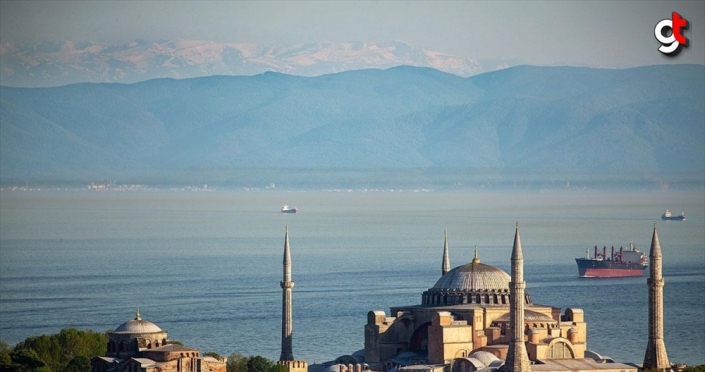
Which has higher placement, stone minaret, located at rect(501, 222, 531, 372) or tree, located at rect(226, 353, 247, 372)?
stone minaret, located at rect(501, 222, 531, 372)

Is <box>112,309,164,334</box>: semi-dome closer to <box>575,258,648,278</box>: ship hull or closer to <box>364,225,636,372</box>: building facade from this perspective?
<box>364,225,636,372</box>: building facade

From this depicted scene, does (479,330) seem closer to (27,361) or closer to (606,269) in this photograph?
(27,361)

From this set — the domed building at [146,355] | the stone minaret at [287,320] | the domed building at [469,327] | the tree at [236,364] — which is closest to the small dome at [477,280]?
the domed building at [469,327]

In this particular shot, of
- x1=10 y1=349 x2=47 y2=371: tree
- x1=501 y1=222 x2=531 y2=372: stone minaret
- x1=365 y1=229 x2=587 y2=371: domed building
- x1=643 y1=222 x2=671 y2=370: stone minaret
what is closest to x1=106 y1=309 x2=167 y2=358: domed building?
x1=10 y1=349 x2=47 y2=371: tree

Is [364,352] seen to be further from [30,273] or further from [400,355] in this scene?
[30,273]

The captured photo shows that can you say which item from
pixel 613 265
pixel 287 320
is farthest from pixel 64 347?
pixel 613 265

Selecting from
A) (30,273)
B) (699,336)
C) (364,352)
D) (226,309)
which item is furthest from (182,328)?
(30,273)
